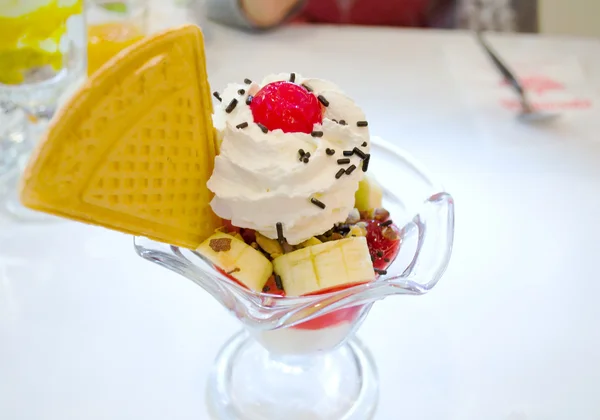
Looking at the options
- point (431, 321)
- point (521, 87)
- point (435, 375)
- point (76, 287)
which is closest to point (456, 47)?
point (521, 87)

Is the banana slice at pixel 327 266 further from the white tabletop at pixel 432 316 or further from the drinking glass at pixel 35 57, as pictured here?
the drinking glass at pixel 35 57

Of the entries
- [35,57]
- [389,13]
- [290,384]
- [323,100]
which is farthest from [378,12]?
[290,384]

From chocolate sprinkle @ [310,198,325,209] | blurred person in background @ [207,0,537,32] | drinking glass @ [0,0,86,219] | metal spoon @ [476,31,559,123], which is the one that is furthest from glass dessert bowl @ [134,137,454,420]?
blurred person in background @ [207,0,537,32]

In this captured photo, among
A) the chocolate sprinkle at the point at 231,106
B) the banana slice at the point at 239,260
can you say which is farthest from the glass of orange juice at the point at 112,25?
the banana slice at the point at 239,260

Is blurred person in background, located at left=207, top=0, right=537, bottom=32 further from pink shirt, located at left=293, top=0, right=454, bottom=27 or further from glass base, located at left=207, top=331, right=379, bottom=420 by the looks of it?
glass base, located at left=207, top=331, right=379, bottom=420

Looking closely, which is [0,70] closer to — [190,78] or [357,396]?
[190,78]

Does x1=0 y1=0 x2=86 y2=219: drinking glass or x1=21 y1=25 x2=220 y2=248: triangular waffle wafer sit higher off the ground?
x1=21 y1=25 x2=220 y2=248: triangular waffle wafer

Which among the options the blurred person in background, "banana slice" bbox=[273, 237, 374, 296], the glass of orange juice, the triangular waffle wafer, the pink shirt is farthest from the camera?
the pink shirt
